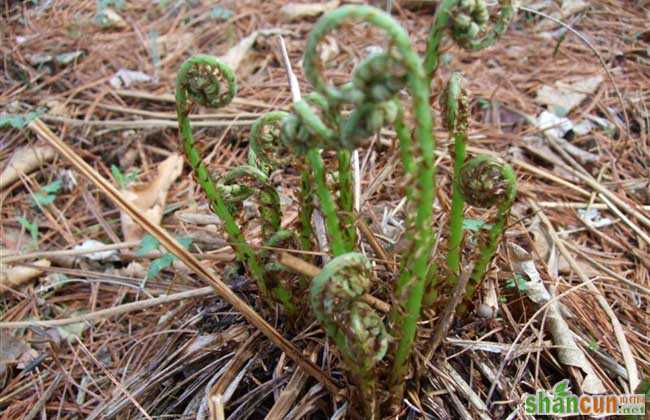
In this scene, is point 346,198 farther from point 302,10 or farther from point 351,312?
point 302,10

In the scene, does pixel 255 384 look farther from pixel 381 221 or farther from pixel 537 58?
pixel 537 58

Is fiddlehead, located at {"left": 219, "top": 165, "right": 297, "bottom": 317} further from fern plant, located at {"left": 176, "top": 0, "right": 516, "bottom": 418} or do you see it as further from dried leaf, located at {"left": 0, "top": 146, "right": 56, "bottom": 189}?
dried leaf, located at {"left": 0, "top": 146, "right": 56, "bottom": 189}

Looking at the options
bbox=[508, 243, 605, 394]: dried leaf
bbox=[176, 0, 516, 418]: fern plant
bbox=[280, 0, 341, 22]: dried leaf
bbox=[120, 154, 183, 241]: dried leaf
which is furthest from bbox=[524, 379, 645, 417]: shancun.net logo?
bbox=[280, 0, 341, 22]: dried leaf

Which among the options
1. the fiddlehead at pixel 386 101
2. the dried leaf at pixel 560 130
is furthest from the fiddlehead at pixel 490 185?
the dried leaf at pixel 560 130

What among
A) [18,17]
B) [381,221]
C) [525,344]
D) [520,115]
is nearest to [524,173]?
[520,115]

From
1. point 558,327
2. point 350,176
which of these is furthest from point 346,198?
point 558,327

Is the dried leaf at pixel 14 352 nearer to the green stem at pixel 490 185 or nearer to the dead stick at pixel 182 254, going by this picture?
the dead stick at pixel 182 254
